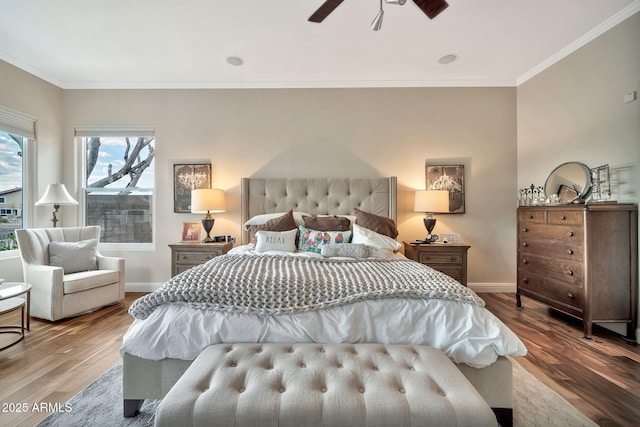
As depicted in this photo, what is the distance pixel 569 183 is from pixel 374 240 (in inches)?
87.7

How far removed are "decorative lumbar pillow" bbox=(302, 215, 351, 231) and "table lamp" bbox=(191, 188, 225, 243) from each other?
111 centimetres

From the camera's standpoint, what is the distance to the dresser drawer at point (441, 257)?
10.6 ft

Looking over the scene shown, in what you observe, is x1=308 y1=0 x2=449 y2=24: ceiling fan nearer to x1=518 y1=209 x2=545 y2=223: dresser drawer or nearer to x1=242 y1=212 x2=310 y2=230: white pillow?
x1=242 y1=212 x2=310 y2=230: white pillow

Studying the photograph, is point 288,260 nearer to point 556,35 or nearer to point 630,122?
point 630,122

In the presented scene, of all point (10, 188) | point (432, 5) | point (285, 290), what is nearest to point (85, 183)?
point (10, 188)

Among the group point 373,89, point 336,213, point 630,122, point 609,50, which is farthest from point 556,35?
point 336,213

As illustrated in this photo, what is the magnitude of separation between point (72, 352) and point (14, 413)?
2.27 ft

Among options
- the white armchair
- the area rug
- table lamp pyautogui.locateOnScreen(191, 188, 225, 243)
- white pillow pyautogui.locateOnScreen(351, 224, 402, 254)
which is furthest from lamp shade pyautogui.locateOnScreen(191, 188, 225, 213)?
the area rug

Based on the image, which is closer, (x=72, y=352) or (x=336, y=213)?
(x=72, y=352)

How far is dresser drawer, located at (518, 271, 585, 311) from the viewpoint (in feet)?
8.16

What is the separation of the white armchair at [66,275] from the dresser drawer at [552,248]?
15.1 feet

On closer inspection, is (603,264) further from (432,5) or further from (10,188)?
(10,188)

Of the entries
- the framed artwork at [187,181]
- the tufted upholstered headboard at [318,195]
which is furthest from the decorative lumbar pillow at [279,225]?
the framed artwork at [187,181]

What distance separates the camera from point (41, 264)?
2.88 meters
